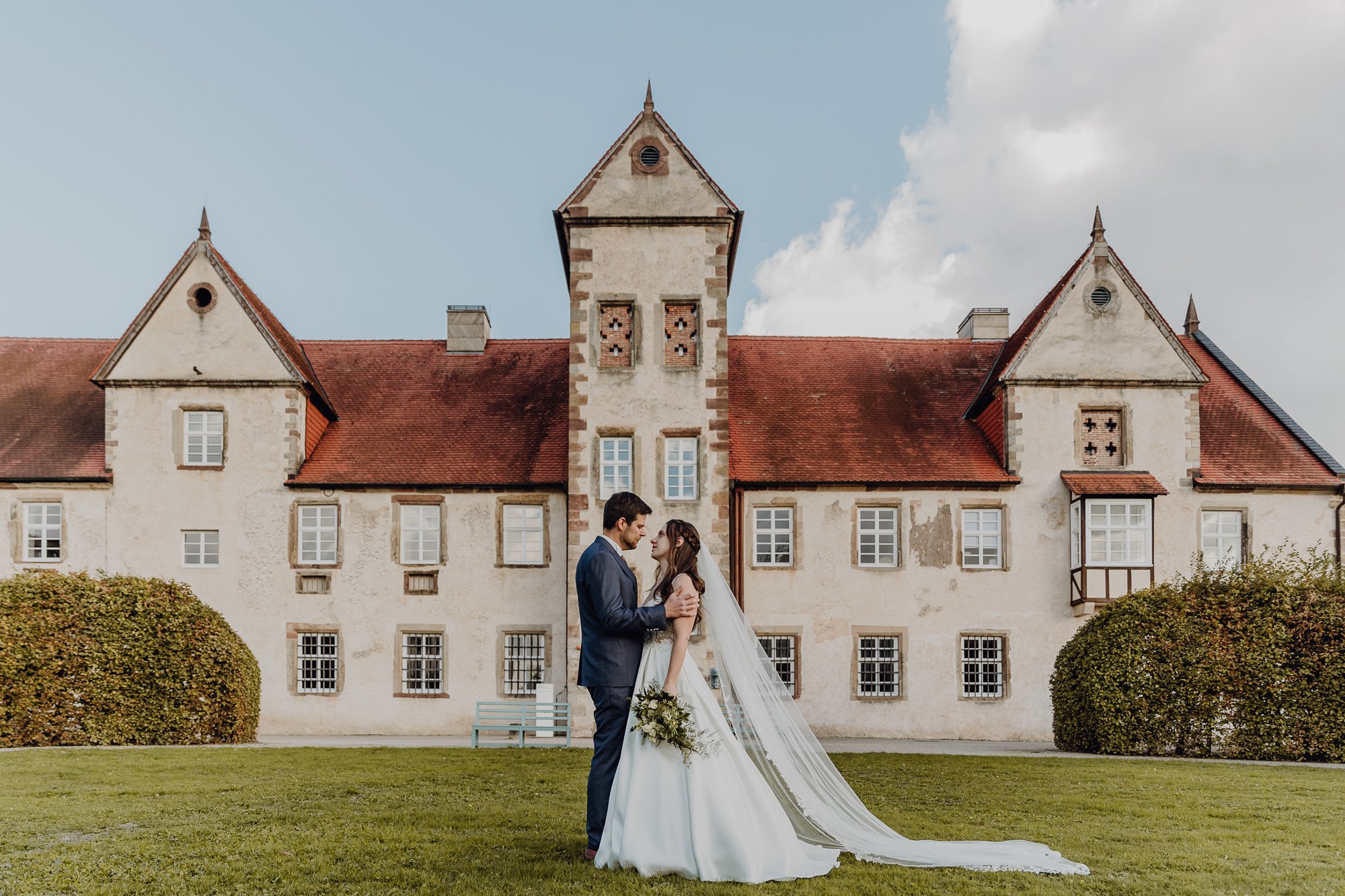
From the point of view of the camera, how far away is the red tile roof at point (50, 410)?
1000 inches

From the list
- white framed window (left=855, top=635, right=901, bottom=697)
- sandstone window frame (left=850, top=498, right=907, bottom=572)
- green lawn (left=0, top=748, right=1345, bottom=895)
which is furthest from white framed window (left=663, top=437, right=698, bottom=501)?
green lawn (left=0, top=748, right=1345, bottom=895)

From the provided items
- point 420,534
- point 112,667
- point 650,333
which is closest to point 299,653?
point 420,534

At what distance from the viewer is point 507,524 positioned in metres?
25.3

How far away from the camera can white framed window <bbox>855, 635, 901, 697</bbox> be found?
24938 mm

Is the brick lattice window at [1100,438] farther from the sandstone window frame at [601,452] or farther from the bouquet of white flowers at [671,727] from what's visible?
the bouquet of white flowers at [671,727]

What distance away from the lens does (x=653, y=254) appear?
2480 centimetres

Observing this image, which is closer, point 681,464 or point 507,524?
point 681,464

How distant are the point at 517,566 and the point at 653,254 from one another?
7590mm

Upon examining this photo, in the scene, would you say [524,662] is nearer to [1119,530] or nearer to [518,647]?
[518,647]

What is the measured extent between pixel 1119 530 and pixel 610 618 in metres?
19.3

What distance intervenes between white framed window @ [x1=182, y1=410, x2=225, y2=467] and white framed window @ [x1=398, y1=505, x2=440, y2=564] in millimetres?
3684

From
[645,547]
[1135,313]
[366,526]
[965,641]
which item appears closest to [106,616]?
[366,526]

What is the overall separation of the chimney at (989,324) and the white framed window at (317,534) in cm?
1726

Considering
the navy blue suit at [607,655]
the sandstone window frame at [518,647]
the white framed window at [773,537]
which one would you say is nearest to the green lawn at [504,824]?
the navy blue suit at [607,655]
